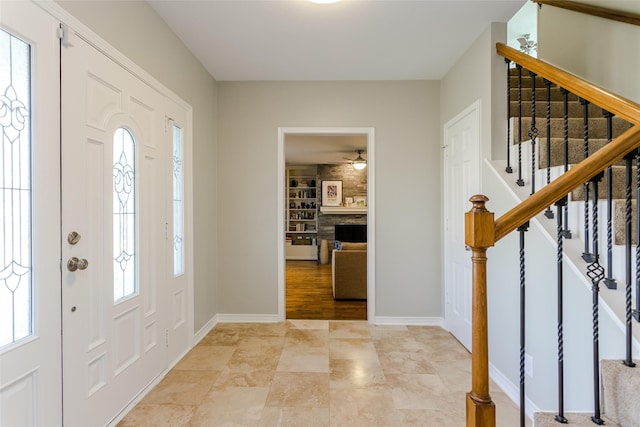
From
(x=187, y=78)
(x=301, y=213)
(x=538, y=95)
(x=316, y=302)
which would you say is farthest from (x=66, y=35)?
(x=301, y=213)

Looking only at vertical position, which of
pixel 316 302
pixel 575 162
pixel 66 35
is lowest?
pixel 316 302

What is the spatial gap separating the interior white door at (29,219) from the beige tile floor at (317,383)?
0.73 m

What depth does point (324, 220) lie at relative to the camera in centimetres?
855

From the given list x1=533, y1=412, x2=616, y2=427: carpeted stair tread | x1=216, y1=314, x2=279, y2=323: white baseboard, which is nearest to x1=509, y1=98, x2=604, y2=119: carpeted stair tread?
x1=533, y1=412, x2=616, y2=427: carpeted stair tread

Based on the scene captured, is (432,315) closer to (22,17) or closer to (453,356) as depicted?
(453,356)

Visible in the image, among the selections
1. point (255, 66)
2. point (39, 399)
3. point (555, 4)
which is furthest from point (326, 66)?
point (39, 399)

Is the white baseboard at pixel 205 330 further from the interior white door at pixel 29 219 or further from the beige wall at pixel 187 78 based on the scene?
the interior white door at pixel 29 219

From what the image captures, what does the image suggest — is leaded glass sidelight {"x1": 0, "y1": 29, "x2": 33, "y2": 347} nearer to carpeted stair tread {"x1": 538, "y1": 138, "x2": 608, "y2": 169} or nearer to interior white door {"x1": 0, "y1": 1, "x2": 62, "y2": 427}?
interior white door {"x1": 0, "y1": 1, "x2": 62, "y2": 427}

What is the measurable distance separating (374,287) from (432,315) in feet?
2.28

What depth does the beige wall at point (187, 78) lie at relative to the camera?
180cm

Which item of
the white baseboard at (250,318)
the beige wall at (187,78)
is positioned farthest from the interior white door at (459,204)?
the beige wall at (187,78)

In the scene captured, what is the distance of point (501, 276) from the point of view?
2363 mm

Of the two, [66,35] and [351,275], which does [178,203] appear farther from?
[351,275]

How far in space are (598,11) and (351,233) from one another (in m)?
6.15
